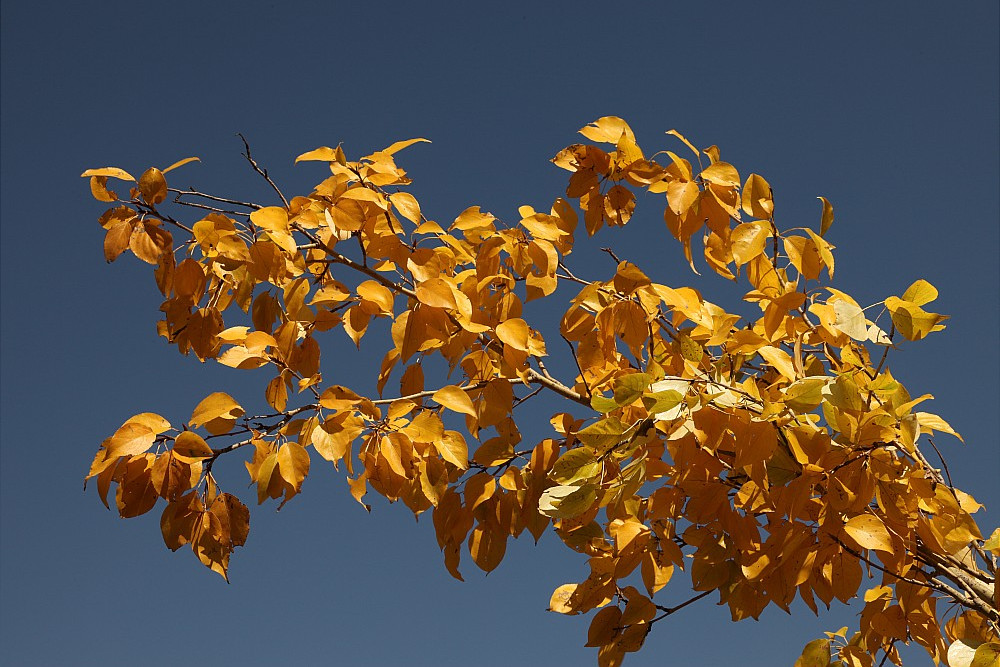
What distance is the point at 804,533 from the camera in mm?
1149

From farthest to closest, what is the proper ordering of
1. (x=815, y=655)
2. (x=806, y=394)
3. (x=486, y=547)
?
1. (x=815, y=655)
2. (x=486, y=547)
3. (x=806, y=394)

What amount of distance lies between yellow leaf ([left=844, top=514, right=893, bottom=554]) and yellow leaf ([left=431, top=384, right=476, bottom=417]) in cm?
51

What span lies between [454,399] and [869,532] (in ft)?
1.85

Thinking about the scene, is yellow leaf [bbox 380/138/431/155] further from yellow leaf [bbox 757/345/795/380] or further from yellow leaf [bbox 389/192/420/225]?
yellow leaf [bbox 757/345/795/380]

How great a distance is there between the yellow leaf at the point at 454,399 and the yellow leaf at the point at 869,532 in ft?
1.68

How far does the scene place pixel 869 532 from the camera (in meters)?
1.08

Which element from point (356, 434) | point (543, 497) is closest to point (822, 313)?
point (543, 497)

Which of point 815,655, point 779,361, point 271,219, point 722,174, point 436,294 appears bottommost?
point 815,655

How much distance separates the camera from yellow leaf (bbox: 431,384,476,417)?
1179 mm

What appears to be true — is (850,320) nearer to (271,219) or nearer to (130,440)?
(271,219)

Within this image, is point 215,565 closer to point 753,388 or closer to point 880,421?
point 753,388

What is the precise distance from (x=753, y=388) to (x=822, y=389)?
126 mm

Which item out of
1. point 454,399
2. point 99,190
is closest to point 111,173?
point 99,190

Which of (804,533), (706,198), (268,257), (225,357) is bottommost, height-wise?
(804,533)
